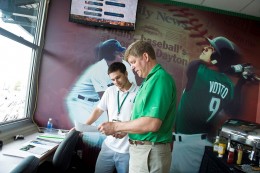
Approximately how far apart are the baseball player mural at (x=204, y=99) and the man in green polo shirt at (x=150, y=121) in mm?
1660

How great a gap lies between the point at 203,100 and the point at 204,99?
0.06 feet

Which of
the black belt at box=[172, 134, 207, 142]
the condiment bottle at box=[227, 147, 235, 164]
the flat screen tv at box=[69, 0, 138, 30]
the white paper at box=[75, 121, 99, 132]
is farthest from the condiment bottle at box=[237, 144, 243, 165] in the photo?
the flat screen tv at box=[69, 0, 138, 30]

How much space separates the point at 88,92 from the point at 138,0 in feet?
4.44

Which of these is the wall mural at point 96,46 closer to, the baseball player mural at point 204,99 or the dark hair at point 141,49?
the baseball player mural at point 204,99

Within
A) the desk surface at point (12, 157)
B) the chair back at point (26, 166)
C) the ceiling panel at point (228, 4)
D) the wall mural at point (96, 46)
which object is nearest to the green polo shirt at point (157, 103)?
the chair back at point (26, 166)

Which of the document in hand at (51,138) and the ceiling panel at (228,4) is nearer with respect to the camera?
the document in hand at (51,138)

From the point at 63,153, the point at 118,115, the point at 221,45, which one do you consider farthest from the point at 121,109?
the point at 221,45

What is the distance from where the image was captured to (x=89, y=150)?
3094 mm

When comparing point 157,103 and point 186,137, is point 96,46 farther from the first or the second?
point 157,103

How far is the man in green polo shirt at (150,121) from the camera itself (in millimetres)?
1435

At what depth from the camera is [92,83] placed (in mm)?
3146

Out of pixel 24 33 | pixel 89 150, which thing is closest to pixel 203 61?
pixel 89 150

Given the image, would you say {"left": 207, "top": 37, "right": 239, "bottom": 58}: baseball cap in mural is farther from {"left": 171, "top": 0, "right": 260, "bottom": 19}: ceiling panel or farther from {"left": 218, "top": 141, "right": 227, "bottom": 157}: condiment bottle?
{"left": 218, "top": 141, "right": 227, "bottom": 157}: condiment bottle

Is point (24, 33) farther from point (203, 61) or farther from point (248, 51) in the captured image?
point (248, 51)
